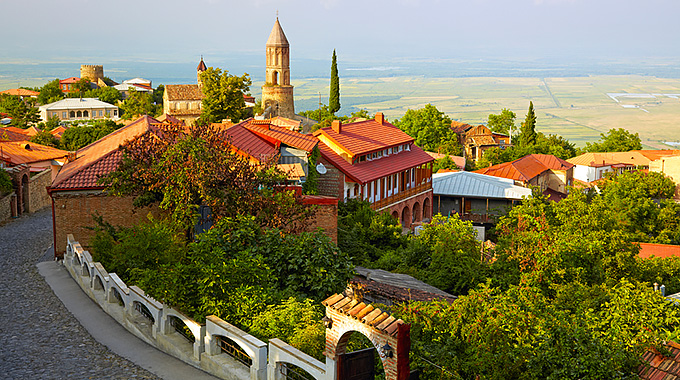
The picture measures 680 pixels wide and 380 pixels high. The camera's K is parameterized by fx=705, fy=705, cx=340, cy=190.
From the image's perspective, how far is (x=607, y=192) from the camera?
4378cm

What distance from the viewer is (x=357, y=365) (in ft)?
28.0

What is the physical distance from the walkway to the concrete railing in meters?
0.17

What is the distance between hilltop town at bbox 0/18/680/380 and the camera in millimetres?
9602

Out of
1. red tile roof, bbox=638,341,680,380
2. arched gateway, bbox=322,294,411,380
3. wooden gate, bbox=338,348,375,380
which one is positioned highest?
arched gateway, bbox=322,294,411,380

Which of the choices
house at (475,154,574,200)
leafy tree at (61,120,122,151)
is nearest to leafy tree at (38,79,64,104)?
leafy tree at (61,120,122,151)

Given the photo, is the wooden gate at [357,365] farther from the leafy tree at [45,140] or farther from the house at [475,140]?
the house at [475,140]

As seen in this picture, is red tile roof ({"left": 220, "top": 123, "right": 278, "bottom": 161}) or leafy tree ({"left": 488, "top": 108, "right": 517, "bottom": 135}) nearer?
red tile roof ({"left": 220, "top": 123, "right": 278, "bottom": 161})

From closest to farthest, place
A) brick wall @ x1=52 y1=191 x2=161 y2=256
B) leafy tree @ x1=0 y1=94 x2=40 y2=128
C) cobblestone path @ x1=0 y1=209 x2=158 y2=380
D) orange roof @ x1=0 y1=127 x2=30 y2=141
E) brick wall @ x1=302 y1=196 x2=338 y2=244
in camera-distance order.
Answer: cobblestone path @ x1=0 y1=209 x2=158 y2=380, brick wall @ x1=52 y1=191 x2=161 y2=256, brick wall @ x1=302 y1=196 x2=338 y2=244, orange roof @ x1=0 y1=127 x2=30 y2=141, leafy tree @ x1=0 y1=94 x2=40 y2=128

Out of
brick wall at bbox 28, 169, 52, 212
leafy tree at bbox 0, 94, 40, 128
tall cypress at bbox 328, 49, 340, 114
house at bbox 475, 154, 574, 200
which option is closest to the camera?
brick wall at bbox 28, 169, 52, 212

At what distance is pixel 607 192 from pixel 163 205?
111 feet

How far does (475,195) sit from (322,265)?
106 ft

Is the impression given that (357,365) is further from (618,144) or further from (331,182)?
(618,144)

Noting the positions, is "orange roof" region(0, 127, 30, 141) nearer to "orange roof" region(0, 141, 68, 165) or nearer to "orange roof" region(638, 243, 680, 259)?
"orange roof" region(0, 141, 68, 165)

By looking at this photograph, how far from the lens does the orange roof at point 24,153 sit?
33406mm
